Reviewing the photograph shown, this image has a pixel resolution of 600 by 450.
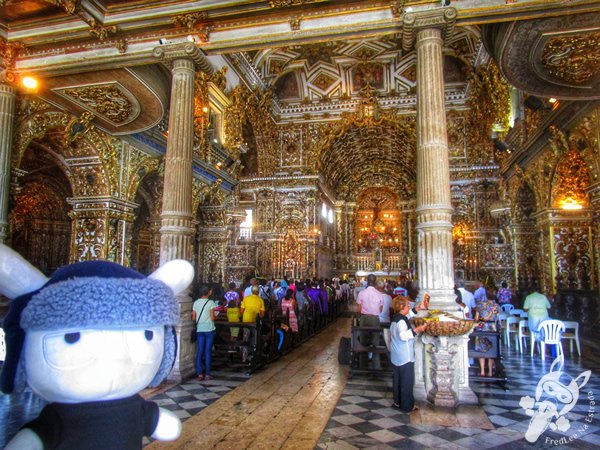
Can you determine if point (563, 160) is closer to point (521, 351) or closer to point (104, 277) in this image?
point (521, 351)

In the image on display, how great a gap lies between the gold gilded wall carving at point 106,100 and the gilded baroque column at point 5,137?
0.95 meters

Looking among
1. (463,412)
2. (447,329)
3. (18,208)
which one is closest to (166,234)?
(447,329)

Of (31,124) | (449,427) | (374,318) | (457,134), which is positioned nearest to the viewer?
(449,427)

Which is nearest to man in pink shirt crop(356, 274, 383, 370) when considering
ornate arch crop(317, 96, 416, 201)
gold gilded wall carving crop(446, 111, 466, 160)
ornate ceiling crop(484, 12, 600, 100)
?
ornate ceiling crop(484, 12, 600, 100)

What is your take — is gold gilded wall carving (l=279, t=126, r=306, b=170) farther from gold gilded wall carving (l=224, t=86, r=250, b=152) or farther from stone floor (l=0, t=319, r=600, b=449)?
stone floor (l=0, t=319, r=600, b=449)

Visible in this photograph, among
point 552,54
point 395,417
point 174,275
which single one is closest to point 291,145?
point 552,54

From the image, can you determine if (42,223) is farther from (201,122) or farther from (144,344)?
(144,344)

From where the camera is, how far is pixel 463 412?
16.5 feet

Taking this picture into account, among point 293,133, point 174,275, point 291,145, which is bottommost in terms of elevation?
point 174,275

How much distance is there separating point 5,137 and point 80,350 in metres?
8.27

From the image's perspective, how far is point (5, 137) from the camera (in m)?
7.95

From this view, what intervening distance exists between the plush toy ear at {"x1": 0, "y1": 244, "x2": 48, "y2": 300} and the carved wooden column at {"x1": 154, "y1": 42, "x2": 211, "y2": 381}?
189 inches

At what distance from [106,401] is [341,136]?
20265mm

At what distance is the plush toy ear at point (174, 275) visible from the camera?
2.02 meters
